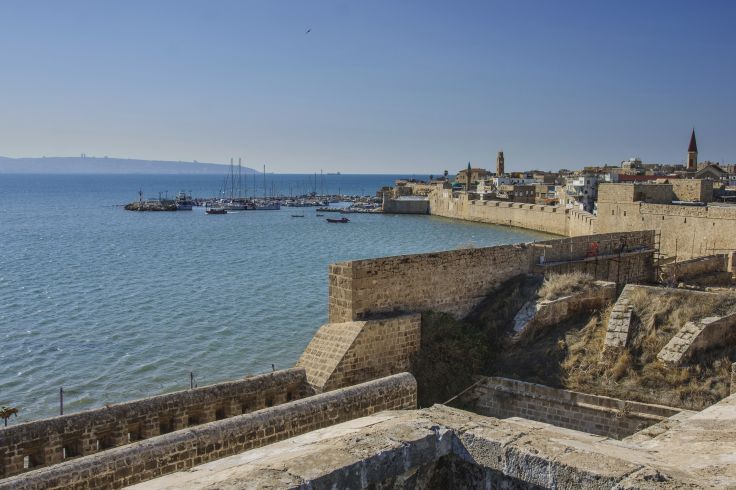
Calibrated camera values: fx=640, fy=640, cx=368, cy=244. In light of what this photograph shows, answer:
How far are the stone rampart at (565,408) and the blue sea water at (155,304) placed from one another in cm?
556

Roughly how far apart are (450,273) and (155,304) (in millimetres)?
20502

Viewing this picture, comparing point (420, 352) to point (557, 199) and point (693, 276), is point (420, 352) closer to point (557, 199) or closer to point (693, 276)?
point (693, 276)

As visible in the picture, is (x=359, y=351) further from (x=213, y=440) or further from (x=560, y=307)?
(x=560, y=307)

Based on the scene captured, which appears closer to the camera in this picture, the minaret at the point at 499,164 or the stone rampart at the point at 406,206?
the stone rampart at the point at 406,206

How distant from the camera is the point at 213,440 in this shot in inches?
281

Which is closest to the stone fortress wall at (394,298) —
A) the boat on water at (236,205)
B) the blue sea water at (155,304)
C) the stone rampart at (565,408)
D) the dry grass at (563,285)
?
the dry grass at (563,285)

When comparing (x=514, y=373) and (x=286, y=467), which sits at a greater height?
(x=286, y=467)

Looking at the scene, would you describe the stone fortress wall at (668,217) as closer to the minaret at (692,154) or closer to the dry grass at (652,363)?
the dry grass at (652,363)

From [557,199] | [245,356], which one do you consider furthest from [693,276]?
[557,199]

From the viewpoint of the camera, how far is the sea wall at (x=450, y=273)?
11656 mm

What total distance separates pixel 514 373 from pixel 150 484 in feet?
29.2

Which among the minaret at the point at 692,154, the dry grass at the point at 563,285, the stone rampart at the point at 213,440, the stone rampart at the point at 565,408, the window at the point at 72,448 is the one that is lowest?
the stone rampart at the point at 565,408

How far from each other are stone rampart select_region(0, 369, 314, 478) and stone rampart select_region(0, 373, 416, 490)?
1.42 metres

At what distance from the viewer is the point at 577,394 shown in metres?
10.6
